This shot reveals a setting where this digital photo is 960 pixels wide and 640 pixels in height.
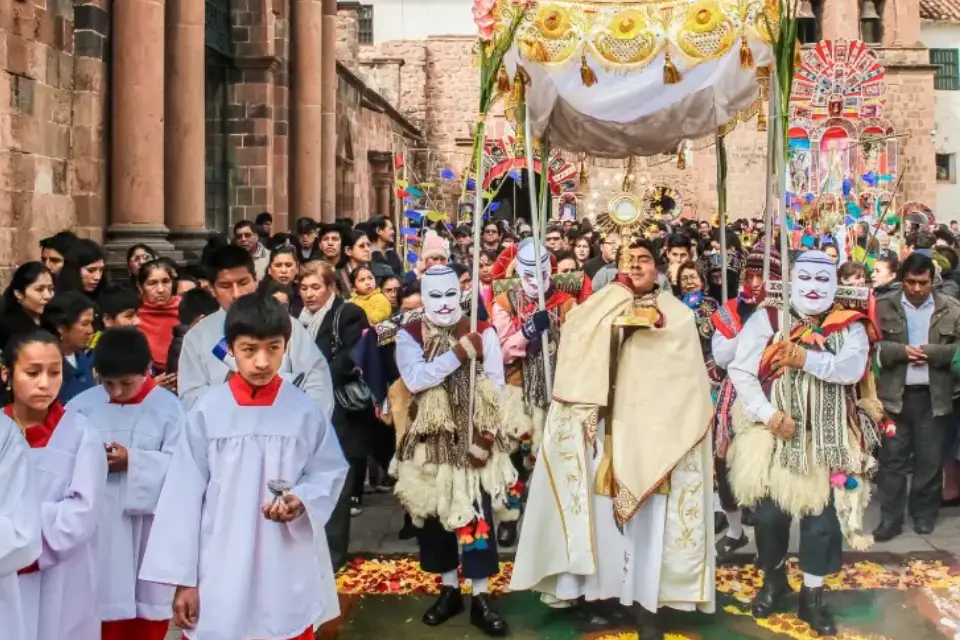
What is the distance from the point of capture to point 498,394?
538 cm

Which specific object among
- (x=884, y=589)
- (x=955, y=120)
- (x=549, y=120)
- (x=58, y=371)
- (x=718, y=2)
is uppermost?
(x=955, y=120)

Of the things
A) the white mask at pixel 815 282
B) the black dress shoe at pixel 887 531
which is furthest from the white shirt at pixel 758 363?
the black dress shoe at pixel 887 531

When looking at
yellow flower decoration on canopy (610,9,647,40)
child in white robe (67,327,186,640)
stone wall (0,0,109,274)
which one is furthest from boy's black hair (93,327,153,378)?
stone wall (0,0,109,274)

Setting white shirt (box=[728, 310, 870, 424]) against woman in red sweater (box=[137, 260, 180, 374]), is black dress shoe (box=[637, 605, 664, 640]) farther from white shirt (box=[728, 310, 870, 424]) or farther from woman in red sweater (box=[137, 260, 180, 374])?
woman in red sweater (box=[137, 260, 180, 374])

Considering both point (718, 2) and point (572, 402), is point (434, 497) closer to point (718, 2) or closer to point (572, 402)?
point (572, 402)

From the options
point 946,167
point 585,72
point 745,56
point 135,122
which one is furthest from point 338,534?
point 946,167

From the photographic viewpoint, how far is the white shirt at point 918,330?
7305 millimetres

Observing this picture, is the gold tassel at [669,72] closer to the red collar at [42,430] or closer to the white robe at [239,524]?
the white robe at [239,524]

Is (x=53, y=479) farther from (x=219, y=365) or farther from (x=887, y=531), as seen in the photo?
(x=887, y=531)

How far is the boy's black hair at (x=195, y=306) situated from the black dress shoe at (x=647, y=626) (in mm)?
2993

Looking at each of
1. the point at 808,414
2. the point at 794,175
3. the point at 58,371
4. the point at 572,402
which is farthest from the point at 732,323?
the point at 794,175

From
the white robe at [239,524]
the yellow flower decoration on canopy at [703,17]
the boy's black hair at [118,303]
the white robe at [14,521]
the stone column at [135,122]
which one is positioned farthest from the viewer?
the stone column at [135,122]

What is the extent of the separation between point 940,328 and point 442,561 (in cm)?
414

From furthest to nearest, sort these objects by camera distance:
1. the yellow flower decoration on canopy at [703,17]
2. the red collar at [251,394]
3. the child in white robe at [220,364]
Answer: the yellow flower decoration on canopy at [703,17]
the child in white robe at [220,364]
the red collar at [251,394]
